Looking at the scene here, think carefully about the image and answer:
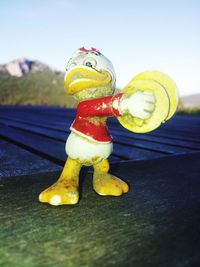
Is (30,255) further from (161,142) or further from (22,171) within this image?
(161,142)

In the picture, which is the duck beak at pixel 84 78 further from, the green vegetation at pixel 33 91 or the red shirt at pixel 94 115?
the green vegetation at pixel 33 91

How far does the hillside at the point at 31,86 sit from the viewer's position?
2223 cm

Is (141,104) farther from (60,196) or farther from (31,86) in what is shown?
(31,86)

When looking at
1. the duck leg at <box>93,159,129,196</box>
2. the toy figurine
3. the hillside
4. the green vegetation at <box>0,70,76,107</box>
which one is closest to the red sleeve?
the toy figurine

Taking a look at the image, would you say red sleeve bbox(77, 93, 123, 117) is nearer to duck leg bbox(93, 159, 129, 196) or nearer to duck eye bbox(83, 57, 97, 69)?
duck eye bbox(83, 57, 97, 69)

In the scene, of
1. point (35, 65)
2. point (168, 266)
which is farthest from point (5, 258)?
point (35, 65)

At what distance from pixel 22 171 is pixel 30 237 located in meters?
0.74

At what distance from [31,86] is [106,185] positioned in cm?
2556

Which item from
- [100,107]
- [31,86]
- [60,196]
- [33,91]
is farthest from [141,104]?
[31,86]

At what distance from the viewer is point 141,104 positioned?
926mm

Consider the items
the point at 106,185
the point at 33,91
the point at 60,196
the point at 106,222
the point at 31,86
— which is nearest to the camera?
the point at 106,222

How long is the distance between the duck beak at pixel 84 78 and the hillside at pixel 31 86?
742 inches

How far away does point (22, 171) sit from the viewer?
1.46m

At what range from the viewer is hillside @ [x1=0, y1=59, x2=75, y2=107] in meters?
22.2
